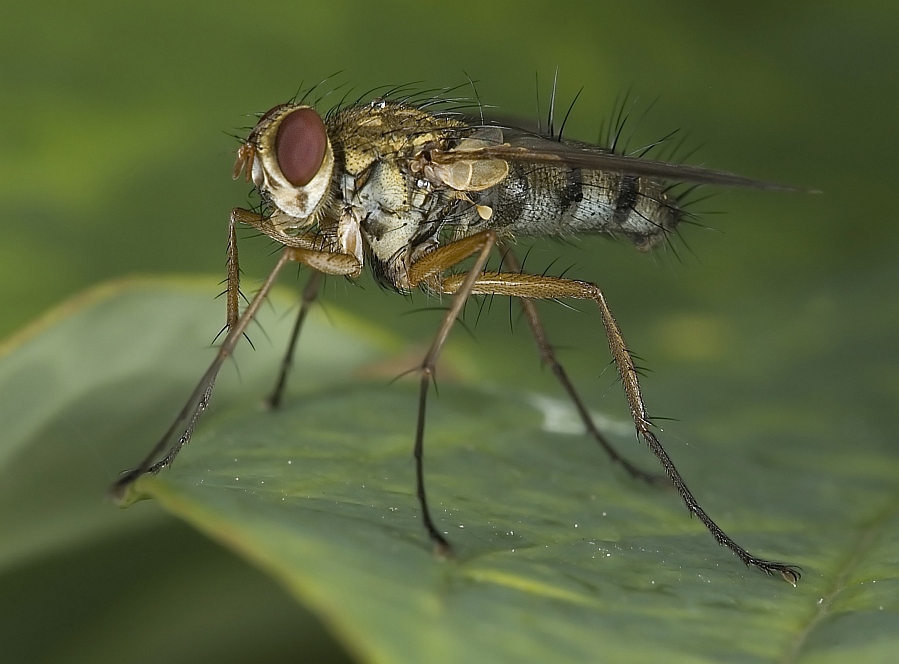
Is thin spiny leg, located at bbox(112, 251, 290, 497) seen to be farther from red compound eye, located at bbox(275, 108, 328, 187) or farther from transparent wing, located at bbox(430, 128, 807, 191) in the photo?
transparent wing, located at bbox(430, 128, 807, 191)

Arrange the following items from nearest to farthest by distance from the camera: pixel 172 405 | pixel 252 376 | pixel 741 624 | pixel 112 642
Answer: pixel 741 624
pixel 112 642
pixel 172 405
pixel 252 376

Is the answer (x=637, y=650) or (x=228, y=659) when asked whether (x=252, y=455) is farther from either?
(x=637, y=650)

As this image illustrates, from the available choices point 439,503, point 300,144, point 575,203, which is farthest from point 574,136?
point 439,503

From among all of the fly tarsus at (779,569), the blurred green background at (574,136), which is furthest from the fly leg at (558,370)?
the fly tarsus at (779,569)

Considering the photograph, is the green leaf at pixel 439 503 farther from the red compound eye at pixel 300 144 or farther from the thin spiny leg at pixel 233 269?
the red compound eye at pixel 300 144

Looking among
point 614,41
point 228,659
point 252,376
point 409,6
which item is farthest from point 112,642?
point 614,41

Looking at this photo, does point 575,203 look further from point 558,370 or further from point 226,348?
point 226,348
